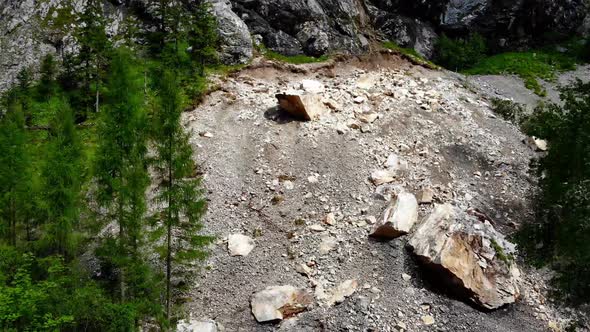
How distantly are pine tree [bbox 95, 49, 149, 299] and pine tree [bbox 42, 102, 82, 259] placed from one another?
1.87 m

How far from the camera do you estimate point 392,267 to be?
2117 centimetres

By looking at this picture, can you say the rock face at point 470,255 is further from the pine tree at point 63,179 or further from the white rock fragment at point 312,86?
the white rock fragment at point 312,86

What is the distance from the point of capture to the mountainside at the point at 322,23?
150 feet

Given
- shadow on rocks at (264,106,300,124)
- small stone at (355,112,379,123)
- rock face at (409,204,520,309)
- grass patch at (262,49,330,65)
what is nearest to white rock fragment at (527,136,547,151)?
rock face at (409,204,520,309)

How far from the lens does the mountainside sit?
45656 mm

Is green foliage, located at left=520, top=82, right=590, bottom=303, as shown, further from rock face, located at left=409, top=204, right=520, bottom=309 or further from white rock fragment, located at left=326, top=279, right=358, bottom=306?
white rock fragment, located at left=326, top=279, right=358, bottom=306

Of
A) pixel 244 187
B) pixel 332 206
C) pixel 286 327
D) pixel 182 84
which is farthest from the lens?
pixel 182 84

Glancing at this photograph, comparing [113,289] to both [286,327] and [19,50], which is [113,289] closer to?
[286,327]

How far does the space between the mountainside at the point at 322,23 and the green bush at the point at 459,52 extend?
148cm

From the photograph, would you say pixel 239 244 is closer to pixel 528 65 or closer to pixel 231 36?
pixel 231 36

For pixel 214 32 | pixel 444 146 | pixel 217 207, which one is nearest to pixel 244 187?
pixel 217 207

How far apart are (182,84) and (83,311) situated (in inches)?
833

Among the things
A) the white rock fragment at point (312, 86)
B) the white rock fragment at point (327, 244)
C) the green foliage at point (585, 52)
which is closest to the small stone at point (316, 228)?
the white rock fragment at point (327, 244)

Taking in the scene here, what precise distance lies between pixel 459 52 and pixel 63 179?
46.1 meters
